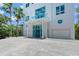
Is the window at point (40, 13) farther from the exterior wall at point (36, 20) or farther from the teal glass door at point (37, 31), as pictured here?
the teal glass door at point (37, 31)

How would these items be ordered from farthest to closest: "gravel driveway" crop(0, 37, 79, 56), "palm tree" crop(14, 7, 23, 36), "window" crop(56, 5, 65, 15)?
1. "palm tree" crop(14, 7, 23, 36)
2. "window" crop(56, 5, 65, 15)
3. "gravel driveway" crop(0, 37, 79, 56)

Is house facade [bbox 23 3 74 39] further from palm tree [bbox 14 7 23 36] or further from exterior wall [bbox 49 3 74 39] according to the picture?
palm tree [bbox 14 7 23 36]

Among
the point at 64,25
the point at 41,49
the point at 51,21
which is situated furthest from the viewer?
the point at 51,21

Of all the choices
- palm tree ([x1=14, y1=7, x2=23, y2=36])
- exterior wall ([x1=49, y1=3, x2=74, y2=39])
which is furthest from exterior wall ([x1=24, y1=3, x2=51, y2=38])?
palm tree ([x1=14, y1=7, x2=23, y2=36])

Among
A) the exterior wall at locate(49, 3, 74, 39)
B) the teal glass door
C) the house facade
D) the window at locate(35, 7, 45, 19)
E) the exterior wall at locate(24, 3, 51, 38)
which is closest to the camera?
the exterior wall at locate(49, 3, 74, 39)

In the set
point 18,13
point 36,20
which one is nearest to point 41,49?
point 36,20

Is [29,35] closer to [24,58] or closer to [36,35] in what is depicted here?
[36,35]

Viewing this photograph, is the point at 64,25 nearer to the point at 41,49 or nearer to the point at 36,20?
the point at 36,20

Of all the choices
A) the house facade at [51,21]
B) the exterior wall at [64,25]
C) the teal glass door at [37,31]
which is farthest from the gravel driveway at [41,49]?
the teal glass door at [37,31]

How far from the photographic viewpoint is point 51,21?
2131 centimetres

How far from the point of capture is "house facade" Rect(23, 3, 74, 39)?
61.9 ft

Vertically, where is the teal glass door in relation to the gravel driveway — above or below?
above

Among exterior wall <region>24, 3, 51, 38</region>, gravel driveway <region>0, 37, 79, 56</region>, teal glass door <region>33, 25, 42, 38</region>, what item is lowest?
gravel driveway <region>0, 37, 79, 56</region>

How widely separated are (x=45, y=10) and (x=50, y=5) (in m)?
1.21
